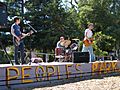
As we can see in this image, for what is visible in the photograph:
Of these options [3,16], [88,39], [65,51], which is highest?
[3,16]

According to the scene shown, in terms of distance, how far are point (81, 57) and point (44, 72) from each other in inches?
86.5

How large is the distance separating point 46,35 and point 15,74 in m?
17.6

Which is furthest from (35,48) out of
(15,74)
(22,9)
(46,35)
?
(15,74)

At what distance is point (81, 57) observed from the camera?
1163 centimetres

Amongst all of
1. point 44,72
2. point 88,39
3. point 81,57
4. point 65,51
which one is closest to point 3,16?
point 44,72

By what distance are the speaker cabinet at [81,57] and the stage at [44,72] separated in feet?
0.71

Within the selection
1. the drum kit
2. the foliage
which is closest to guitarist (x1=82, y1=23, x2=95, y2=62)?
the drum kit

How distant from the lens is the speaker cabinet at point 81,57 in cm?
1156

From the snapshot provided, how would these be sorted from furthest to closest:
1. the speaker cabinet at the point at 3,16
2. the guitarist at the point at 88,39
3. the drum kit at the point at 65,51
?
the drum kit at the point at 65,51 → the guitarist at the point at 88,39 → the speaker cabinet at the point at 3,16

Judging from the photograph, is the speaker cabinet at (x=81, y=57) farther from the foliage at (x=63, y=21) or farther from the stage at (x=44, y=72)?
the foliage at (x=63, y=21)

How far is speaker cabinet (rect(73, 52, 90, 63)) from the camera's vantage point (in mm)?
11562

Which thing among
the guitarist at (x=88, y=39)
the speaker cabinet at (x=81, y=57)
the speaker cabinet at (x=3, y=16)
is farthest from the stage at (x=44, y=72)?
the speaker cabinet at (x=3, y=16)

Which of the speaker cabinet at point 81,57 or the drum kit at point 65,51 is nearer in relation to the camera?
the speaker cabinet at point 81,57

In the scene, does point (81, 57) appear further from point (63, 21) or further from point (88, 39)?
point (63, 21)
